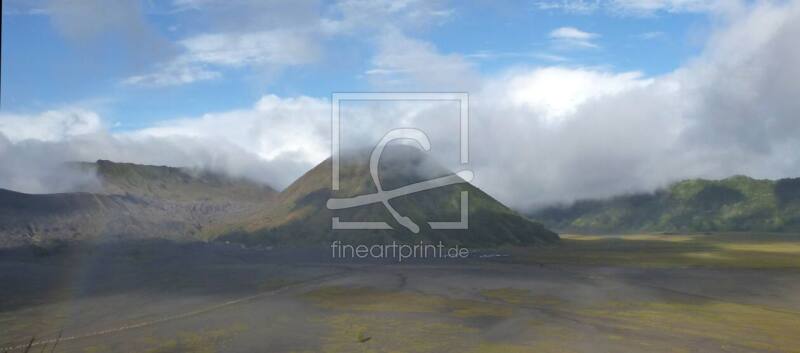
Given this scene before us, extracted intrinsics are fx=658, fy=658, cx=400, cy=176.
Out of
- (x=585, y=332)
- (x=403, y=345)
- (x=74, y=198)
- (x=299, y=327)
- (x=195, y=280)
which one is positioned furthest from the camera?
(x=74, y=198)

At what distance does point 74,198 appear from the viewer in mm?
179000

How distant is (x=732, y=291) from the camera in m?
76.6

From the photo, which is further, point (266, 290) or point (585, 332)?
point (266, 290)

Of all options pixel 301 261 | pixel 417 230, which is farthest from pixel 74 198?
pixel 417 230

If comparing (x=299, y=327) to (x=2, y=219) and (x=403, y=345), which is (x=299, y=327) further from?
(x=2, y=219)

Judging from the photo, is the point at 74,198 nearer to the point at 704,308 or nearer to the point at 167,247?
the point at 167,247

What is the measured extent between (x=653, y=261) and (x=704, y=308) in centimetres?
7341

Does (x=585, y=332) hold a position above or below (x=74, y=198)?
below

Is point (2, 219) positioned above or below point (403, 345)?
above

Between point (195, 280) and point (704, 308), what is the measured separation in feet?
217

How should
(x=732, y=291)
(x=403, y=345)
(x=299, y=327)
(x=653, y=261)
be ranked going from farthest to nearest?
(x=653, y=261) → (x=732, y=291) → (x=299, y=327) → (x=403, y=345)

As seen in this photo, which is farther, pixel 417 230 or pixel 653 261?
pixel 417 230

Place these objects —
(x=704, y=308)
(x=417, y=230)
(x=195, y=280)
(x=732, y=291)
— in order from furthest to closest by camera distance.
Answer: (x=417, y=230), (x=195, y=280), (x=732, y=291), (x=704, y=308)

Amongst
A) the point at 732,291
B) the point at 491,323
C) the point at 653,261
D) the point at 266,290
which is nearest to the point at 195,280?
the point at 266,290
